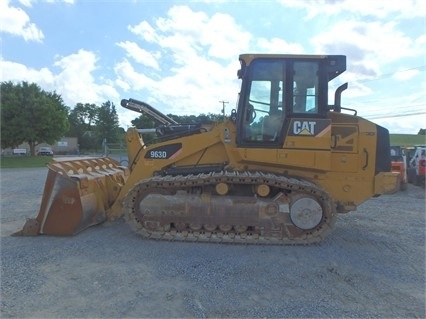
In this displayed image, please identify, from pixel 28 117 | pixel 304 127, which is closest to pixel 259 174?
pixel 304 127

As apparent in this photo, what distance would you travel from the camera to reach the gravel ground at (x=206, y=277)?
3930mm

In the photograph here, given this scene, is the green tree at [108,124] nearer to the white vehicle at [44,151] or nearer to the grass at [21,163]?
the white vehicle at [44,151]

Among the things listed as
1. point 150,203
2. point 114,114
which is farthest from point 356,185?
point 114,114

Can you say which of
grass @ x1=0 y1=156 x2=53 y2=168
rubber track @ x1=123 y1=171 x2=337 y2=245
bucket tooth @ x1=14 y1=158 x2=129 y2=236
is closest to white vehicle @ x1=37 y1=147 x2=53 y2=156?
grass @ x1=0 y1=156 x2=53 y2=168

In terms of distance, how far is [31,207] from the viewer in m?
9.79

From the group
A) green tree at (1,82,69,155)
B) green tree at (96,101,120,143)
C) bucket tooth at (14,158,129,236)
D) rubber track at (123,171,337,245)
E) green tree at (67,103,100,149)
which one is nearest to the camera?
rubber track at (123,171,337,245)

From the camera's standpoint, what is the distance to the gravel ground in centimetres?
393

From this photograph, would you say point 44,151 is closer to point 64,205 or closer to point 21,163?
point 21,163

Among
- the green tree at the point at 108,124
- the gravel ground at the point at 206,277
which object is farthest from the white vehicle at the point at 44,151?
the gravel ground at the point at 206,277

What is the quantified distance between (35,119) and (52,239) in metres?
39.4

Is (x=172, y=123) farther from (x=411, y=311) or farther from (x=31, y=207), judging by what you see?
(x=411, y=311)

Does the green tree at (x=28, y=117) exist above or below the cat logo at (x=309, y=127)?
above

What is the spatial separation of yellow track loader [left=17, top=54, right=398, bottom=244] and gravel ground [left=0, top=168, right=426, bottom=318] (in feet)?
1.22

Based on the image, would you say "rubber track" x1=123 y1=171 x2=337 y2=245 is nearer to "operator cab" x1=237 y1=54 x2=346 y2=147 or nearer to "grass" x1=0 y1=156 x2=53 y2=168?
"operator cab" x1=237 y1=54 x2=346 y2=147
